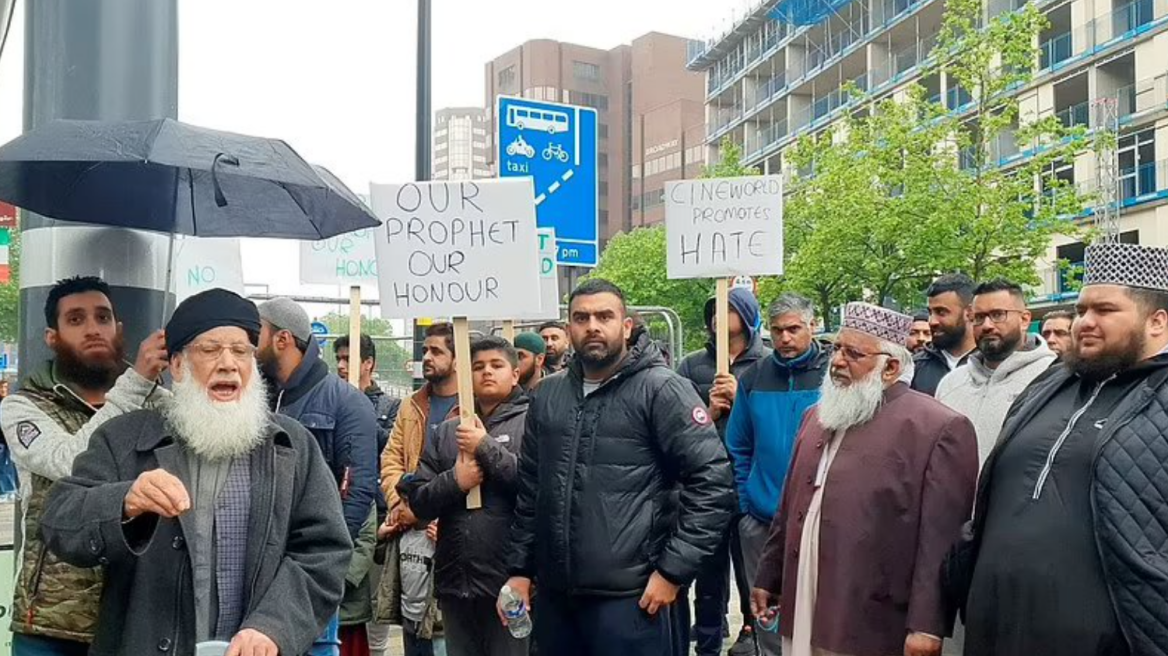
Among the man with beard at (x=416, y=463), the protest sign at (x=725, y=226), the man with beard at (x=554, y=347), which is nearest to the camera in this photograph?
the man with beard at (x=416, y=463)

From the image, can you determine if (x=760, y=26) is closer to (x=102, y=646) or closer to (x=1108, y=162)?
(x=1108, y=162)

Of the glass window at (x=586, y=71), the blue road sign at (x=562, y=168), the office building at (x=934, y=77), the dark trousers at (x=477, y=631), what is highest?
the glass window at (x=586, y=71)

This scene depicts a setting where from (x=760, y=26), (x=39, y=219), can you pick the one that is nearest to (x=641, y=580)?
(x=39, y=219)

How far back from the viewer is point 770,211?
23.8ft

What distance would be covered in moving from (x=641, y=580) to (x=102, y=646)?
2224 millimetres

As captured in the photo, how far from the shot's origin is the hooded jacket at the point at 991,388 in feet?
18.0

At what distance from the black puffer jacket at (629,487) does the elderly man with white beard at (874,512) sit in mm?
391

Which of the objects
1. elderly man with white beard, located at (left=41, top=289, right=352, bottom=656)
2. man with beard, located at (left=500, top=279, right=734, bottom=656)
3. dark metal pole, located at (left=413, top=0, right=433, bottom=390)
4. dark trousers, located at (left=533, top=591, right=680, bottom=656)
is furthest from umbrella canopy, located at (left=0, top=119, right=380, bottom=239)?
dark metal pole, located at (left=413, top=0, right=433, bottom=390)

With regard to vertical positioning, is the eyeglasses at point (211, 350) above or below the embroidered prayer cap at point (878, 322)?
below

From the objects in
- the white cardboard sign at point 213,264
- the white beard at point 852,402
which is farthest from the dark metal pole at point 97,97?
the white beard at point 852,402

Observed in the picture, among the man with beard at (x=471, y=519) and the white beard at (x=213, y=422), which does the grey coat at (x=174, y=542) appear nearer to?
the white beard at (x=213, y=422)

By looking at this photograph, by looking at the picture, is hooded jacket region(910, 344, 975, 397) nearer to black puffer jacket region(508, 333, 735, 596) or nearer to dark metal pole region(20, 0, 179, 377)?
black puffer jacket region(508, 333, 735, 596)

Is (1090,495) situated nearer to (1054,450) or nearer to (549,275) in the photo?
(1054,450)

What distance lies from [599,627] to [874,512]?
123 cm
